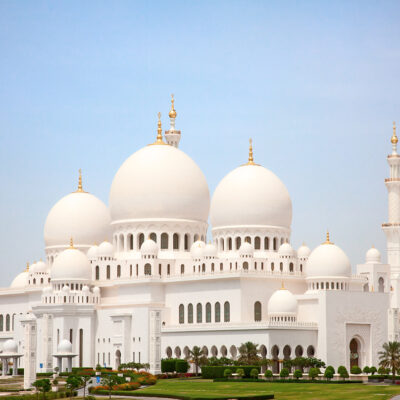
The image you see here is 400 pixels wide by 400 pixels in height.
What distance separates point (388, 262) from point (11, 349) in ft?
113

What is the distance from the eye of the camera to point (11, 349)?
92250 mm

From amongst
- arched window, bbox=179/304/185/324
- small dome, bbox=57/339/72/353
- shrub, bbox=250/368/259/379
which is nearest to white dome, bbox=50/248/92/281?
small dome, bbox=57/339/72/353

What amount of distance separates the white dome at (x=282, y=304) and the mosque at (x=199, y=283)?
0.08 meters

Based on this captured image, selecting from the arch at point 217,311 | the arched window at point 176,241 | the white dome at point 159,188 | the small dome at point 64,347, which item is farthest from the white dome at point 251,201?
the small dome at point 64,347

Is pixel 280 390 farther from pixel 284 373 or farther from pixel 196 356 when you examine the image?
pixel 196 356

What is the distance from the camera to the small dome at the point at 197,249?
95162 mm

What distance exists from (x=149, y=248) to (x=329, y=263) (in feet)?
54.7

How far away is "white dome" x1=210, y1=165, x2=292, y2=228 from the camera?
96938 mm

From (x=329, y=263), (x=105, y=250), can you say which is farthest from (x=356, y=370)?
(x=105, y=250)

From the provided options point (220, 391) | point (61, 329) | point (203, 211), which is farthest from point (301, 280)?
point (220, 391)

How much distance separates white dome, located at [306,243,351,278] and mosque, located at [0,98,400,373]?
0.32 ft

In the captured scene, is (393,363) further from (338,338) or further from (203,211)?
(203,211)

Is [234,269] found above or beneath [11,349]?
above

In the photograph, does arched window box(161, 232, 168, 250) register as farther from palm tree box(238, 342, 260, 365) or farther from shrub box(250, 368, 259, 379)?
shrub box(250, 368, 259, 379)
